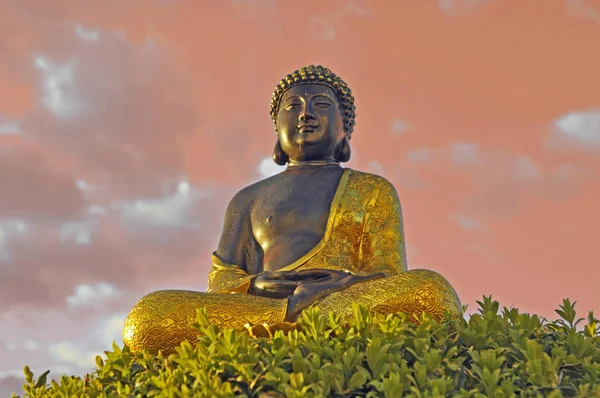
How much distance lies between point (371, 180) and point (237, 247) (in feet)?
3.97

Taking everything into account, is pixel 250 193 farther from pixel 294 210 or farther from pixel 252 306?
pixel 252 306

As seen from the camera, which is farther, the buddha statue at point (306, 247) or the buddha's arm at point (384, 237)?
the buddha's arm at point (384, 237)

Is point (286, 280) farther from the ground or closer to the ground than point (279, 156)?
closer to the ground

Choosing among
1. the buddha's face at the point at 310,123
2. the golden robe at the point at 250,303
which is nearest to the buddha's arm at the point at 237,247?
the golden robe at the point at 250,303

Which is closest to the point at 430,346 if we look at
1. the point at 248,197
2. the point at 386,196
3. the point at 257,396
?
the point at 257,396

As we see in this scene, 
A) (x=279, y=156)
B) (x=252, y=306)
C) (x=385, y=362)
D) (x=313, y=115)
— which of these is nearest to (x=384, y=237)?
(x=313, y=115)

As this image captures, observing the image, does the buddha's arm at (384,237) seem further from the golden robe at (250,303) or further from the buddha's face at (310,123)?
the buddha's face at (310,123)

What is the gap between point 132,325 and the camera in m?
5.32

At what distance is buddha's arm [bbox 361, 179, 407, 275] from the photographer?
6203mm

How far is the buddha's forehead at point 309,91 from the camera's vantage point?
6871mm

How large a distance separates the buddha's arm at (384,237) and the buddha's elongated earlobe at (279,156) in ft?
3.08

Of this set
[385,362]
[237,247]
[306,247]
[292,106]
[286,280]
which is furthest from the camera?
[292,106]

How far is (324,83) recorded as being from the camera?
6.95m

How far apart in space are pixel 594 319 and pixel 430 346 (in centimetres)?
114
